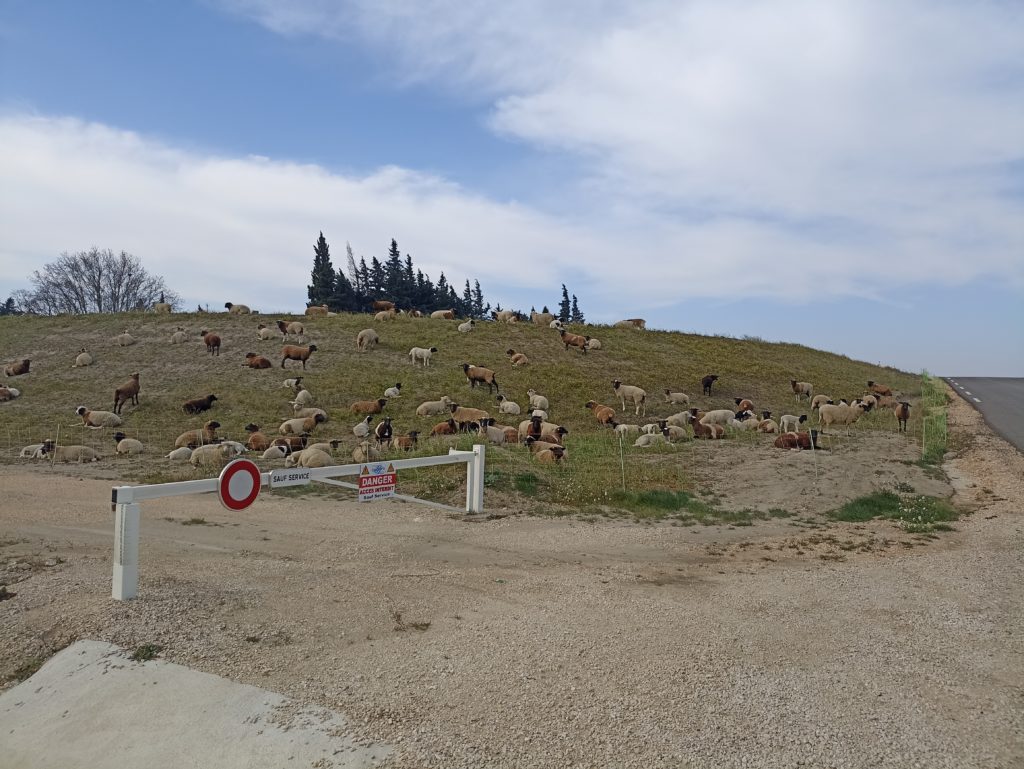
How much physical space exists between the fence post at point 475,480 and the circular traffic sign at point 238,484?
212 inches

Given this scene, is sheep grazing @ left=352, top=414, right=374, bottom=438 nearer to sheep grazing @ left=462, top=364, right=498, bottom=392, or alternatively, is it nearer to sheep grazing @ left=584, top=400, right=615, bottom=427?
sheep grazing @ left=462, top=364, right=498, bottom=392

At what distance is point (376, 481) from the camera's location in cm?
931

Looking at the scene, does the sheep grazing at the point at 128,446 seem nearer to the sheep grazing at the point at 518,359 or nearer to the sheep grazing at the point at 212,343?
the sheep grazing at the point at 212,343

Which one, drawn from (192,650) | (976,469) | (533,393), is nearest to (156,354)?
(533,393)

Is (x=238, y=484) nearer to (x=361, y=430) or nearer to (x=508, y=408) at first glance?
(x=361, y=430)

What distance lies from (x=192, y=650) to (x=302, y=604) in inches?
51.4

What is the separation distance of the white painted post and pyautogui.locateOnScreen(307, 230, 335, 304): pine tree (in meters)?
75.0

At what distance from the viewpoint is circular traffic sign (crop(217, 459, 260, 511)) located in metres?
6.88

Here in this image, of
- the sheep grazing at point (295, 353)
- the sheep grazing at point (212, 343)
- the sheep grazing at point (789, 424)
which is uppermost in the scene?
the sheep grazing at point (212, 343)

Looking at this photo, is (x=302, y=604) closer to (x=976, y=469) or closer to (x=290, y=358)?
(x=976, y=469)

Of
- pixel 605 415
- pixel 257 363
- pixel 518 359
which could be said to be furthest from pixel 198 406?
pixel 605 415

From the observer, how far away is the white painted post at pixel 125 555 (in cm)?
620

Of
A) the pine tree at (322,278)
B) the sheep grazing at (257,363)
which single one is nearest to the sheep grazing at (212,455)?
the sheep grazing at (257,363)

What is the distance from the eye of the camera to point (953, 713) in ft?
15.2
